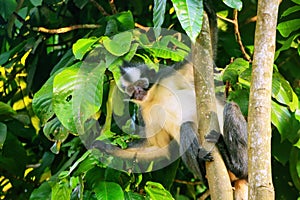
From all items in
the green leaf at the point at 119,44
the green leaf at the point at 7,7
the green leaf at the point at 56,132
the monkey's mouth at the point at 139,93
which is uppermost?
the green leaf at the point at 119,44

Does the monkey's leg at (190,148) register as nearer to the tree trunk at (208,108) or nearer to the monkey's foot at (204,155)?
the monkey's foot at (204,155)

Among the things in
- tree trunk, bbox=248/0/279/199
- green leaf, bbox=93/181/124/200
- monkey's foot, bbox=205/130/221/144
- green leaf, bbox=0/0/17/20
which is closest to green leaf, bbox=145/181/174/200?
green leaf, bbox=93/181/124/200

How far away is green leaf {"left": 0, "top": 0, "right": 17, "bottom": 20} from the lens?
2.96 m

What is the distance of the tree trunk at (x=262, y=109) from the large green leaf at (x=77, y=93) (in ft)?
1.97

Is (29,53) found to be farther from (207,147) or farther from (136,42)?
(207,147)

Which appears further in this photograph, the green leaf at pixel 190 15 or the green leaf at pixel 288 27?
the green leaf at pixel 288 27

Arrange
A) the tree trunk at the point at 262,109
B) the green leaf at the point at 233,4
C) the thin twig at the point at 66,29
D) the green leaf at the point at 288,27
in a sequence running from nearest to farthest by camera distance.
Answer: the tree trunk at the point at 262,109, the green leaf at the point at 233,4, the green leaf at the point at 288,27, the thin twig at the point at 66,29

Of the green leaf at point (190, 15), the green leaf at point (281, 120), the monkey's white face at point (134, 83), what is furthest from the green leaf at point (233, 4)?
the green leaf at point (281, 120)

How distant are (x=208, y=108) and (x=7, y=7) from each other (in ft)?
4.74

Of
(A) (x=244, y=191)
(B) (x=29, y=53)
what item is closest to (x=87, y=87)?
(A) (x=244, y=191)

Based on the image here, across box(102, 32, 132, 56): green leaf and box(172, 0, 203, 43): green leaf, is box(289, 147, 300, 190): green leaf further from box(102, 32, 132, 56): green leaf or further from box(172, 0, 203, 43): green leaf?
box(172, 0, 203, 43): green leaf

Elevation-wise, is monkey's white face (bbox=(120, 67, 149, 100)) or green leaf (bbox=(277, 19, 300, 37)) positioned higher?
green leaf (bbox=(277, 19, 300, 37))

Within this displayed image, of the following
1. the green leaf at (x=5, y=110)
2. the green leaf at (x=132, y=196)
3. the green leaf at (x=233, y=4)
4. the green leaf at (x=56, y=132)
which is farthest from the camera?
the green leaf at (x=5, y=110)

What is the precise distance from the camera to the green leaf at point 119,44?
2047mm
